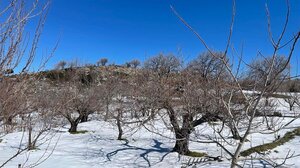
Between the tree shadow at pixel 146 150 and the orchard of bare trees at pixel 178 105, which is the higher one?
the orchard of bare trees at pixel 178 105

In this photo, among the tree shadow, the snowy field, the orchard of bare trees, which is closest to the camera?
the orchard of bare trees

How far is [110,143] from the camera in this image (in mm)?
13023

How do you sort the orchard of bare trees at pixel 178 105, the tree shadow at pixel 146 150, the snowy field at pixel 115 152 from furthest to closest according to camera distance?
1. the tree shadow at pixel 146 150
2. the snowy field at pixel 115 152
3. the orchard of bare trees at pixel 178 105

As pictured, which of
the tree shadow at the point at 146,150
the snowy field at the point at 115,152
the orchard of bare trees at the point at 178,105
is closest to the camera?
the orchard of bare trees at the point at 178,105

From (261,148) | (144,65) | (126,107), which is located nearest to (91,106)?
(126,107)

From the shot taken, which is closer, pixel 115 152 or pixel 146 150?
pixel 115 152

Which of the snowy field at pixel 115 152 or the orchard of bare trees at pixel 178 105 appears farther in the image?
the snowy field at pixel 115 152

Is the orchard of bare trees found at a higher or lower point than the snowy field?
higher

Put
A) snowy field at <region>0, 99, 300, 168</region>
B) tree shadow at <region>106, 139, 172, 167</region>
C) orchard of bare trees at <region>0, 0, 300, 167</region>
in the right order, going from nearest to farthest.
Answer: orchard of bare trees at <region>0, 0, 300, 167</region>
snowy field at <region>0, 99, 300, 168</region>
tree shadow at <region>106, 139, 172, 167</region>

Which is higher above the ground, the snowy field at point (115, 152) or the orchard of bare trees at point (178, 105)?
the orchard of bare trees at point (178, 105)

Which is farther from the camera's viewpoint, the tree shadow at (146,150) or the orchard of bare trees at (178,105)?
the tree shadow at (146,150)

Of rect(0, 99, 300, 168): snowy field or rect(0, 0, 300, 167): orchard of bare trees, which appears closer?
rect(0, 0, 300, 167): orchard of bare trees

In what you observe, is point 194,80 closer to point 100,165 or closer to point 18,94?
point 100,165

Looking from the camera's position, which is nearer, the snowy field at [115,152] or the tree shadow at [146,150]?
the snowy field at [115,152]
